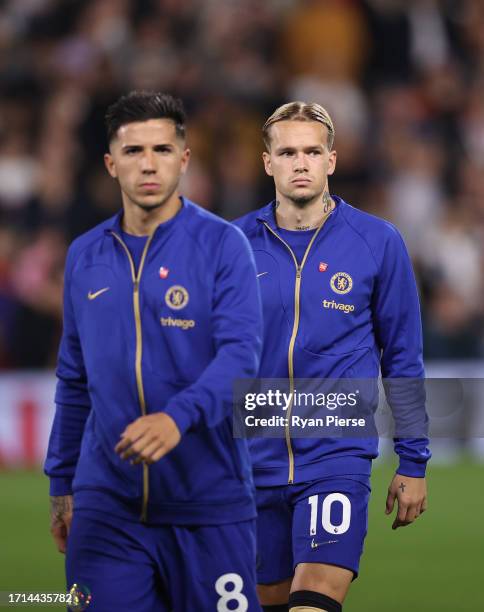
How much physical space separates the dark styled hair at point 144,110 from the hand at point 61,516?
1.23m

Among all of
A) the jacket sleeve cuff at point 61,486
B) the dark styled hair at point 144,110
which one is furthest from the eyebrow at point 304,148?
the jacket sleeve cuff at point 61,486

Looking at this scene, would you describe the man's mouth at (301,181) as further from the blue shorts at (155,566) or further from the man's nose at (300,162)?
the blue shorts at (155,566)

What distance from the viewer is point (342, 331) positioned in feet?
18.0

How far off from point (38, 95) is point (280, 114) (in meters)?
8.24

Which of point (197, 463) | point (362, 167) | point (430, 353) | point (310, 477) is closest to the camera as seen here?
point (197, 463)

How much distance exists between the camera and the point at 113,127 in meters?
4.66

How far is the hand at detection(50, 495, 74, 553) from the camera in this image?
4855 mm

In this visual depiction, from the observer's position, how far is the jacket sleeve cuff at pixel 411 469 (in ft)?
17.9

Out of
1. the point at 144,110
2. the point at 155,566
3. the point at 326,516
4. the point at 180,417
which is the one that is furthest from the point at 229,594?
the point at 144,110

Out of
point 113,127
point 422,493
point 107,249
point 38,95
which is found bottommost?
point 422,493

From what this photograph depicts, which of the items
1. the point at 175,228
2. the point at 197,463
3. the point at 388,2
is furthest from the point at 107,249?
the point at 388,2

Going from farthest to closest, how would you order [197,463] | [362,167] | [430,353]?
[362,167], [430,353], [197,463]

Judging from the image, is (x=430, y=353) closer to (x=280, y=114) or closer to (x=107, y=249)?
(x=280, y=114)

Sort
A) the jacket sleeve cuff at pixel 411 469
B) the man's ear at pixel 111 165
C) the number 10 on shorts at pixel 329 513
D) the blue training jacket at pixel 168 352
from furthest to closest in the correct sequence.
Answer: the jacket sleeve cuff at pixel 411 469
the number 10 on shorts at pixel 329 513
the man's ear at pixel 111 165
the blue training jacket at pixel 168 352
